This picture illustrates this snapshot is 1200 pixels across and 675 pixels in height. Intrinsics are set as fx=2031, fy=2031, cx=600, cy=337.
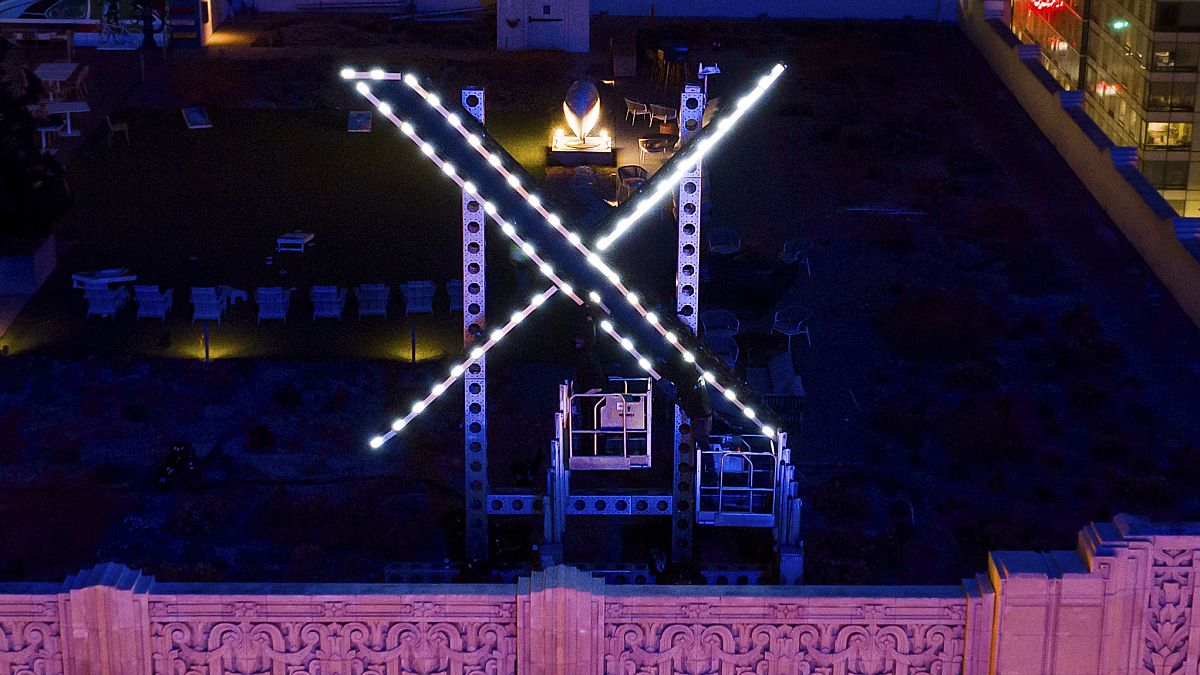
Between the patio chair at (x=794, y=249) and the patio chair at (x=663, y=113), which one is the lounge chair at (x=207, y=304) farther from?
the patio chair at (x=663, y=113)

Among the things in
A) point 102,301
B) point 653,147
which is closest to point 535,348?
point 102,301

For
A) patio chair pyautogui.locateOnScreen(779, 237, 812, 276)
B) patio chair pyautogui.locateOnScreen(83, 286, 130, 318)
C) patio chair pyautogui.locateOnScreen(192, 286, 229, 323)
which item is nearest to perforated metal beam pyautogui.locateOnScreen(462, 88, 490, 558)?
patio chair pyautogui.locateOnScreen(192, 286, 229, 323)

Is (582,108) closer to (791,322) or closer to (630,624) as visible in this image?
(791,322)

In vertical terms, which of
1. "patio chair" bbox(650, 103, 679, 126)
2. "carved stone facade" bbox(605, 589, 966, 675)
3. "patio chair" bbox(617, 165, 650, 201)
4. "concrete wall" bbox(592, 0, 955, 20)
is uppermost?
"concrete wall" bbox(592, 0, 955, 20)

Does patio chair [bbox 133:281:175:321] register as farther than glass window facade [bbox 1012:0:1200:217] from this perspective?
No

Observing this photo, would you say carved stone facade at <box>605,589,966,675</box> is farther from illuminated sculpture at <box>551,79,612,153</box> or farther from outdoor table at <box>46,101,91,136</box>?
outdoor table at <box>46,101,91,136</box>

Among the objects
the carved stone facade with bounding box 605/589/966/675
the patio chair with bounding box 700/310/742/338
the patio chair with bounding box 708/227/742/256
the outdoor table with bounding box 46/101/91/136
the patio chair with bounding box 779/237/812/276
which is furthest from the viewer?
the outdoor table with bounding box 46/101/91/136

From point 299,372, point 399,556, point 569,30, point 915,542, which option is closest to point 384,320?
point 299,372
